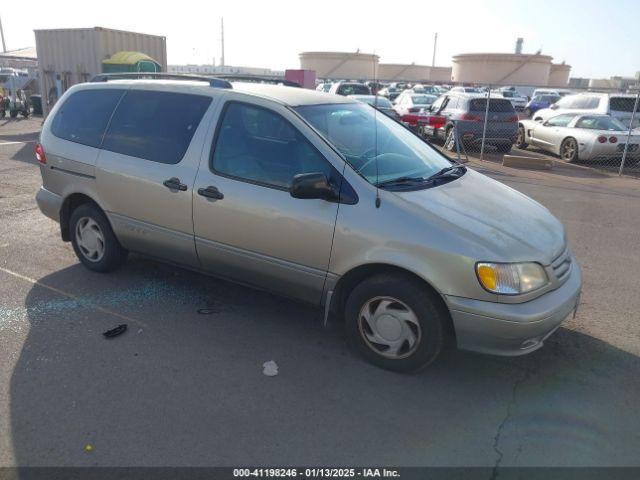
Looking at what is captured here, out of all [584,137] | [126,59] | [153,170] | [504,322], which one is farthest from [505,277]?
[126,59]

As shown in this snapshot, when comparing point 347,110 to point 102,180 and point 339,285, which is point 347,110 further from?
point 102,180

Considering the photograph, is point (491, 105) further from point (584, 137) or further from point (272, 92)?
point (272, 92)

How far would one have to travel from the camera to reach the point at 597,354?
3834 mm

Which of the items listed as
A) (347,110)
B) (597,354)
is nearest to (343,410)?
(597,354)

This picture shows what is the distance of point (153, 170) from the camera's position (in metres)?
4.23

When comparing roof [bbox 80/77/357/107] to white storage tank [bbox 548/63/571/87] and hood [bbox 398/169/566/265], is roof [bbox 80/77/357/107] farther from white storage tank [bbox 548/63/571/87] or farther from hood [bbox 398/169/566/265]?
white storage tank [bbox 548/63/571/87]

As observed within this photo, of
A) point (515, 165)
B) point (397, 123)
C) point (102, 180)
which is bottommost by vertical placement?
point (515, 165)

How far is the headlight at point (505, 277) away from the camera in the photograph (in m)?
3.08

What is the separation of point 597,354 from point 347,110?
2679 millimetres

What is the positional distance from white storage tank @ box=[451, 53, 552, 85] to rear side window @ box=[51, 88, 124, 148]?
56655 millimetres

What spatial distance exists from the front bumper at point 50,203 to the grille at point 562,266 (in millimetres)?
4349

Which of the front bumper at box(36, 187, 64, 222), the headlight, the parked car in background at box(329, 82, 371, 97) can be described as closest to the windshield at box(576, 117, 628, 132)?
the parked car in background at box(329, 82, 371, 97)

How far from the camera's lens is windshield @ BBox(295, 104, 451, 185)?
374 cm

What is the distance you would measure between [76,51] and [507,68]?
5271 cm
